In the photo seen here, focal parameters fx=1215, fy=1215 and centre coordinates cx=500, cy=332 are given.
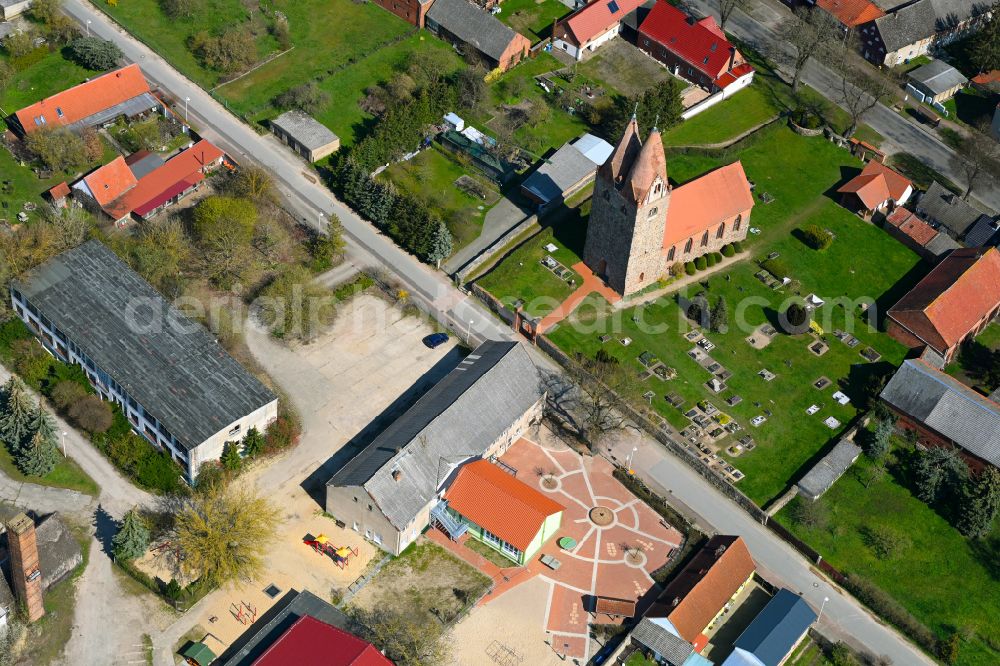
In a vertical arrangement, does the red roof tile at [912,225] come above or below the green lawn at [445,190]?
above

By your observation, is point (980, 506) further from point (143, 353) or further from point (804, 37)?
point (143, 353)

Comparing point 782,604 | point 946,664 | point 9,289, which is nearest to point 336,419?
point 9,289

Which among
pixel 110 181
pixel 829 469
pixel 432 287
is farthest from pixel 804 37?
pixel 110 181

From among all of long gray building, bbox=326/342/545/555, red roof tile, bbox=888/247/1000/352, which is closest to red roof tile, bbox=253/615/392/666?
long gray building, bbox=326/342/545/555

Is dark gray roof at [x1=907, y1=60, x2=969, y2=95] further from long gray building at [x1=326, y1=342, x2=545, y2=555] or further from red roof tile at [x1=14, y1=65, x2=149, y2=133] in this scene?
red roof tile at [x1=14, y1=65, x2=149, y2=133]

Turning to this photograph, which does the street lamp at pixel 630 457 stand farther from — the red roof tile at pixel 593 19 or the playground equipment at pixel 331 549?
the red roof tile at pixel 593 19

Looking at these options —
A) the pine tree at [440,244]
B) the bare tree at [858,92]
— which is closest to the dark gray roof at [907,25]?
the bare tree at [858,92]
